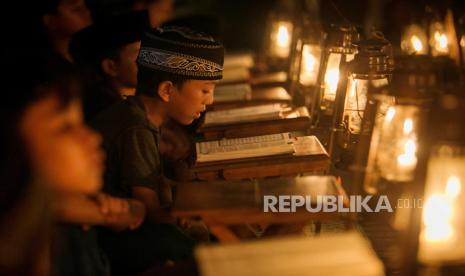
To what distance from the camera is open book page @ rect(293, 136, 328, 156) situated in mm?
3520

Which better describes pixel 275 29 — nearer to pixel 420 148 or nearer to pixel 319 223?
pixel 319 223

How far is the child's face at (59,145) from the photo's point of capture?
2041mm

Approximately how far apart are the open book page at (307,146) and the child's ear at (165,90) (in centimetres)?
90

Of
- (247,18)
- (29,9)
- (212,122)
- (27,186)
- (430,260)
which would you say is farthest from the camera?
(247,18)

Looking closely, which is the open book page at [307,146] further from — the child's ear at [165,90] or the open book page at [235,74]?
the open book page at [235,74]

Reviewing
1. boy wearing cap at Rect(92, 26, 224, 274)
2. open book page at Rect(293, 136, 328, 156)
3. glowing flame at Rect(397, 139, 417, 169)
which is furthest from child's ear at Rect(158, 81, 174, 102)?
glowing flame at Rect(397, 139, 417, 169)

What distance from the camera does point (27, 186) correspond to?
197 centimetres

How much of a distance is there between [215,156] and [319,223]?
97 cm

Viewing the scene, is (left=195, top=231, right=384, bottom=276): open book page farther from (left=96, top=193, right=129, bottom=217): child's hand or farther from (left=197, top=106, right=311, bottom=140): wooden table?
(left=197, top=106, right=311, bottom=140): wooden table

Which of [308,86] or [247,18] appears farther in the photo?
[247,18]

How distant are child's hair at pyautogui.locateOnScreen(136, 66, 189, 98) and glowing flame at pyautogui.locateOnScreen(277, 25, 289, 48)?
3.63 m

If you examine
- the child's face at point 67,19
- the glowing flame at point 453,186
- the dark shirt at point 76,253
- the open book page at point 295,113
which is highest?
the child's face at point 67,19

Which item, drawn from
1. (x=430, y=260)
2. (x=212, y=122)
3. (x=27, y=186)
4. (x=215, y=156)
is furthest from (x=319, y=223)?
(x=27, y=186)

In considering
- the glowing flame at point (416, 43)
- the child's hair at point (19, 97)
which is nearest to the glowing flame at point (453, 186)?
the child's hair at point (19, 97)
